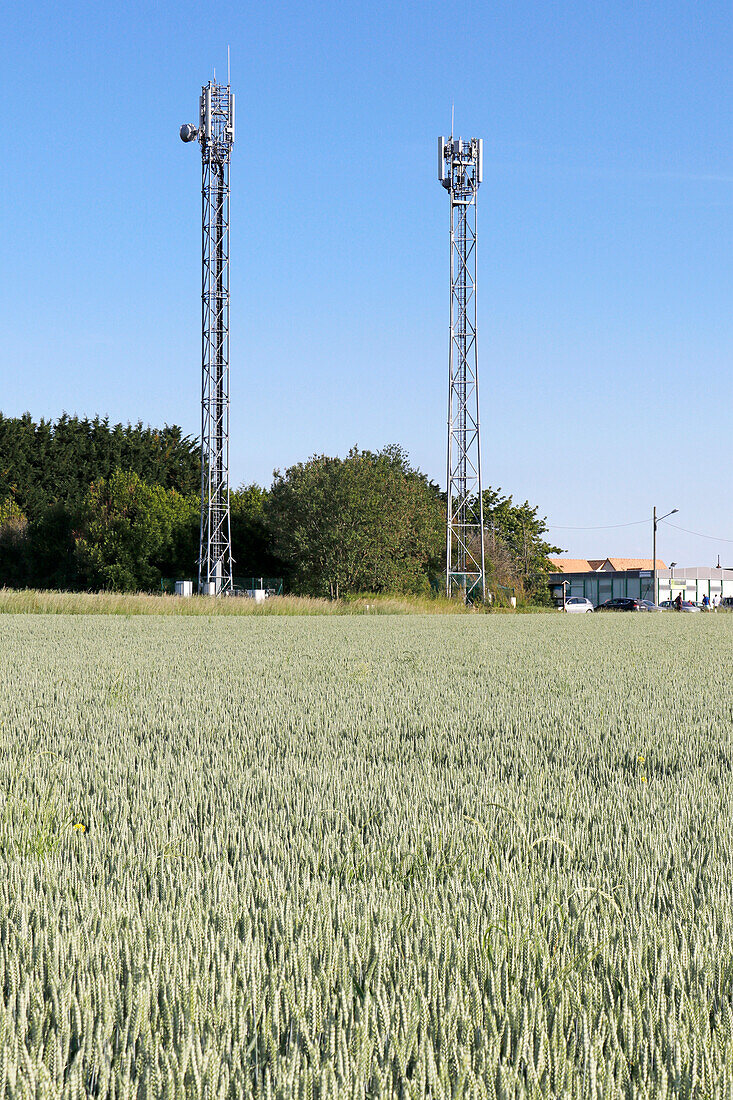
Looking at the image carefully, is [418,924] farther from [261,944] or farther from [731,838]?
[731,838]

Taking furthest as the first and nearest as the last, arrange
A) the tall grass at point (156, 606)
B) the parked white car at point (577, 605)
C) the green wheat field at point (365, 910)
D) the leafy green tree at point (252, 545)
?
the parked white car at point (577, 605), the leafy green tree at point (252, 545), the tall grass at point (156, 606), the green wheat field at point (365, 910)

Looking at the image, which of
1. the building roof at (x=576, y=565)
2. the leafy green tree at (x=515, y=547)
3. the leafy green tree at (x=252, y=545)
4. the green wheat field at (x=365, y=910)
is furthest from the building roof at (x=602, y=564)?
the green wheat field at (x=365, y=910)

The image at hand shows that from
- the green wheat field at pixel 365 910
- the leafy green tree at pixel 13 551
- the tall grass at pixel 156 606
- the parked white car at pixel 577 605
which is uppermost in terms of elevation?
the leafy green tree at pixel 13 551

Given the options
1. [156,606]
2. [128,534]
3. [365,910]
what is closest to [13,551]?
[128,534]

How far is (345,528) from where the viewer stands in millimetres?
40688

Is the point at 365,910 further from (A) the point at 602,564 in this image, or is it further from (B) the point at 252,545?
(A) the point at 602,564

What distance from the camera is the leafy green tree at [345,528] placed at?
133ft

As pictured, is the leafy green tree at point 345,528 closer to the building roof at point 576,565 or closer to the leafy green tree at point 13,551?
the leafy green tree at point 13,551

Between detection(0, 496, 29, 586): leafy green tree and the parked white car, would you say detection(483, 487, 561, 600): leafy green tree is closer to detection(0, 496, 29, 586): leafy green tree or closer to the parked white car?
the parked white car

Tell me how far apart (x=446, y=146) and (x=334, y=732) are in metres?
41.0

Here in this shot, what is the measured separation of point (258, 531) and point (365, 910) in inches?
1705

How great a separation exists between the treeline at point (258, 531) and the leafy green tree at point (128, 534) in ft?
0.17

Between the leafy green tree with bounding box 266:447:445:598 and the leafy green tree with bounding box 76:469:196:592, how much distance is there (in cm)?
495

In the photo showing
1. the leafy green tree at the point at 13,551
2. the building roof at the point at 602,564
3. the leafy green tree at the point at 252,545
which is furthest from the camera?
the building roof at the point at 602,564
